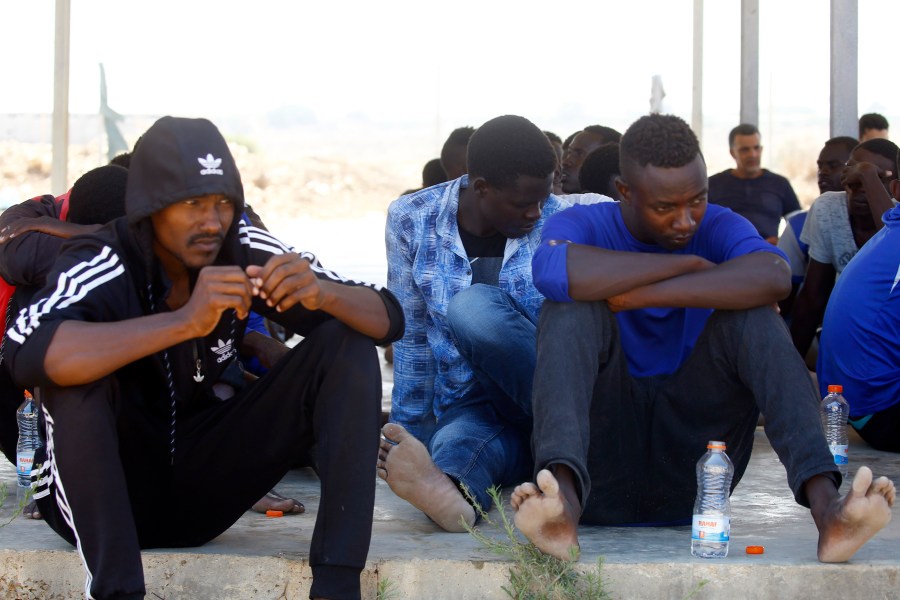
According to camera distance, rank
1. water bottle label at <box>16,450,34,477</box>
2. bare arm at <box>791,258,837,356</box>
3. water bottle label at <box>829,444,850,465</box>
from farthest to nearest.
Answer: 1. bare arm at <box>791,258,837,356</box>
2. water bottle label at <box>829,444,850,465</box>
3. water bottle label at <box>16,450,34,477</box>

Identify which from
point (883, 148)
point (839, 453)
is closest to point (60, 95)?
point (883, 148)

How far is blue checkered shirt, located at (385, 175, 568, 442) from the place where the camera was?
4.44 metres

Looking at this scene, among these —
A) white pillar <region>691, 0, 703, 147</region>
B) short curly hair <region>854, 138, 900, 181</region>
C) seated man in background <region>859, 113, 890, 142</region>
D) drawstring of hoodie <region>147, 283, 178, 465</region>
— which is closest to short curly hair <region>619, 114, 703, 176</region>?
drawstring of hoodie <region>147, 283, 178, 465</region>

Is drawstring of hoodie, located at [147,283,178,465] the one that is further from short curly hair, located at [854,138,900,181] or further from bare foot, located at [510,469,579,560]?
short curly hair, located at [854,138,900,181]

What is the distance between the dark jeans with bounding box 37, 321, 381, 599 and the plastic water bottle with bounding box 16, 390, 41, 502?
1104 millimetres

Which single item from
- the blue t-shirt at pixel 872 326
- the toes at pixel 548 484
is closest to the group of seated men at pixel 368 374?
the toes at pixel 548 484

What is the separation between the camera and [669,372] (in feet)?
12.0

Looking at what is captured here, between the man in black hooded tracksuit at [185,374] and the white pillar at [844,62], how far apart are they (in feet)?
19.9

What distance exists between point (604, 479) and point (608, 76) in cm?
6274

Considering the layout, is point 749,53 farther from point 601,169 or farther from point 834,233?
point 601,169

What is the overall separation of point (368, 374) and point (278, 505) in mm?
1112

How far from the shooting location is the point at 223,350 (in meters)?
3.35

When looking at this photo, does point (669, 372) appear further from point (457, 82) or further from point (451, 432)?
point (457, 82)

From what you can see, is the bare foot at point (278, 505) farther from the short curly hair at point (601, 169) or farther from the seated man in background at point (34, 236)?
the short curly hair at point (601, 169)
